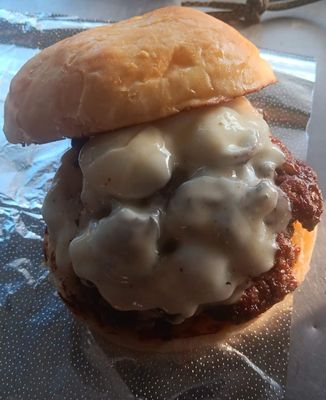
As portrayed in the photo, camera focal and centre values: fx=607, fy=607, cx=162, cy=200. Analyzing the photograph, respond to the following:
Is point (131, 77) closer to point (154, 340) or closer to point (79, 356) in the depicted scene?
point (154, 340)

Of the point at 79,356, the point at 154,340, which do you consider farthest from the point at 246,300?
the point at 79,356

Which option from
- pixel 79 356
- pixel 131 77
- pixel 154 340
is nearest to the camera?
pixel 131 77

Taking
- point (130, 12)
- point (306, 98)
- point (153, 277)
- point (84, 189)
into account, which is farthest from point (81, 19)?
point (153, 277)

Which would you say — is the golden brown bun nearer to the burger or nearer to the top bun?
the burger

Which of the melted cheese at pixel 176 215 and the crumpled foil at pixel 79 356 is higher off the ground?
the melted cheese at pixel 176 215

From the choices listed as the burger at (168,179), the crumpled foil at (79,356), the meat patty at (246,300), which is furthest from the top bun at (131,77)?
the crumpled foil at (79,356)

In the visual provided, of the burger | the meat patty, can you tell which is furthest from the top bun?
the meat patty

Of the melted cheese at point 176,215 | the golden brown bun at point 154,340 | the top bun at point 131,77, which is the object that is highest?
the top bun at point 131,77

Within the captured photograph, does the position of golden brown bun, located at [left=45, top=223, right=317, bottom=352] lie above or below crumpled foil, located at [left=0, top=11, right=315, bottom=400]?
above

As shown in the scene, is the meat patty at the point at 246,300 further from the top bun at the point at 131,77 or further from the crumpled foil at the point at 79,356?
the top bun at the point at 131,77
